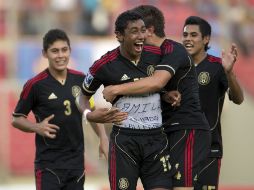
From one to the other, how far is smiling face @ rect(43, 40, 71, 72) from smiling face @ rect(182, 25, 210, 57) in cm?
126

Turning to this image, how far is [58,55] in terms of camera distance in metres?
7.62

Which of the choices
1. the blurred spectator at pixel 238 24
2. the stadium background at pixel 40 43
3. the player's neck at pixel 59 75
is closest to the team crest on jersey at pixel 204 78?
the player's neck at pixel 59 75

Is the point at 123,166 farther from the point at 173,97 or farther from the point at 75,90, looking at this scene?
the point at 75,90

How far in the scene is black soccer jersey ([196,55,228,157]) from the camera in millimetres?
7164

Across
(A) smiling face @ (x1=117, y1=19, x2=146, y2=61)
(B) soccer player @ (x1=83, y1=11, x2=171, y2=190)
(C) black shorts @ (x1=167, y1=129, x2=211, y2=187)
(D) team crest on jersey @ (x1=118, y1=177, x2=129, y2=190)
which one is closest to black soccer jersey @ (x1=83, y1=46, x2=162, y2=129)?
(B) soccer player @ (x1=83, y1=11, x2=171, y2=190)

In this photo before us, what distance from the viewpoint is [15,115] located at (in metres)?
7.48

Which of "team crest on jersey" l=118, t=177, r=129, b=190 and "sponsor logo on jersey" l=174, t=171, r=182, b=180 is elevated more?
"sponsor logo on jersey" l=174, t=171, r=182, b=180

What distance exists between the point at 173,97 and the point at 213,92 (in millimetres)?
1226

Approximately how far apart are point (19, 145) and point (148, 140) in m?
12.0

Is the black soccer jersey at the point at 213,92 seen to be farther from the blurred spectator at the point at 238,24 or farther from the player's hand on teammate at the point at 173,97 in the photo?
the blurred spectator at the point at 238,24

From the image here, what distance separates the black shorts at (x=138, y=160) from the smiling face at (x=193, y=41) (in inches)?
58.8

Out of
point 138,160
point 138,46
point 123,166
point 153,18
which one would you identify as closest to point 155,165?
point 138,160

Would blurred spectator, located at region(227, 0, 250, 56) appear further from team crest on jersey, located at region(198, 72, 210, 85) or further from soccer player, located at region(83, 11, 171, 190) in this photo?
soccer player, located at region(83, 11, 171, 190)

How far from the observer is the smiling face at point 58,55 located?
7.59 metres
